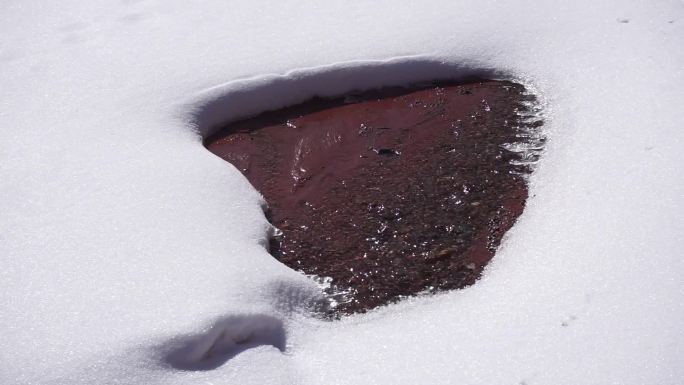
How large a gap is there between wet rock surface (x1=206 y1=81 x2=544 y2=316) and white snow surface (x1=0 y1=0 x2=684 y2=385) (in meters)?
0.08

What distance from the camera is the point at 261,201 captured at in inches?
91.0

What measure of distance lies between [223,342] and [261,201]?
0.64m

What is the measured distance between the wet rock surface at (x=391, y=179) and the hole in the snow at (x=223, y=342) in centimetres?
22

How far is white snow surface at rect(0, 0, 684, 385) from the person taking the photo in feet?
5.63

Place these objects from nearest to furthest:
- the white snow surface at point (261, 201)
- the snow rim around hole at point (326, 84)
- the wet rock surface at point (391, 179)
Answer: the white snow surface at point (261, 201), the wet rock surface at point (391, 179), the snow rim around hole at point (326, 84)

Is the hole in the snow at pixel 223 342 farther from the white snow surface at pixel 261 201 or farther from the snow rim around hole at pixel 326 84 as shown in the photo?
the snow rim around hole at pixel 326 84

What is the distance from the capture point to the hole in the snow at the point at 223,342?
1727mm

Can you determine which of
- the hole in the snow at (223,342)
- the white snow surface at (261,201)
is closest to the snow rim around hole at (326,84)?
the white snow surface at (261,201)

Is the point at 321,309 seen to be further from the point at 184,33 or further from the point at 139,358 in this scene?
the point at 184,33

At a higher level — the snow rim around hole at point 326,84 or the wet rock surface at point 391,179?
the snow rim around hole at point 326,84

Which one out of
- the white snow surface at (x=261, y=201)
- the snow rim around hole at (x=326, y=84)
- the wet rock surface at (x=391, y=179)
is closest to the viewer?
the white snow surface at (x=261, y=201)

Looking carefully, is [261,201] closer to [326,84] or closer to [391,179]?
[391,179]

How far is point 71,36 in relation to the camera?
121 inches

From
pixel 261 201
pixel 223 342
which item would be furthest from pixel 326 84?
pixel 223 342
